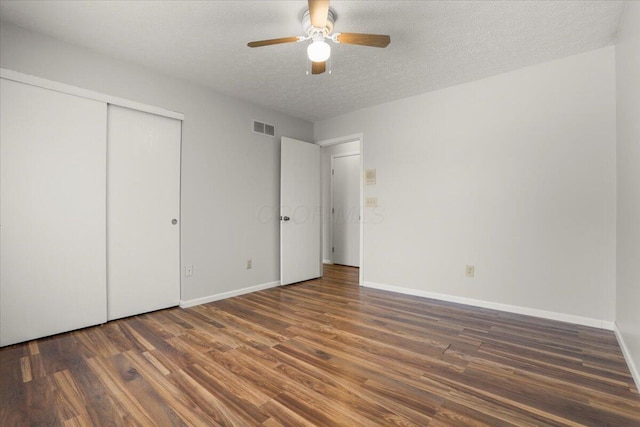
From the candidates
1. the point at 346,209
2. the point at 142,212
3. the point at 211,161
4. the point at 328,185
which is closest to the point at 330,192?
the point at 328,185

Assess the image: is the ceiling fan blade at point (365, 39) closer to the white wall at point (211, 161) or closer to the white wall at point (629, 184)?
the white wall at point (629, 184)

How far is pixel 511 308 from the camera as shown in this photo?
300 cm

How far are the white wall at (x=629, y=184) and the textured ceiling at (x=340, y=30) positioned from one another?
30cm

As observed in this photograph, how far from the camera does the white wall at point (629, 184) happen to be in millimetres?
1780

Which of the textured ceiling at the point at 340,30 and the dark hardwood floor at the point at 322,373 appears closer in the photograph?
the dark hardwood floor at the point at 322,373

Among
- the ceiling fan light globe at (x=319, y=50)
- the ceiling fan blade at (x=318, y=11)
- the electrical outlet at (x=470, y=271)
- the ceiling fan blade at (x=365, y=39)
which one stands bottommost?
the electrical outlet at (x=470, y=271)

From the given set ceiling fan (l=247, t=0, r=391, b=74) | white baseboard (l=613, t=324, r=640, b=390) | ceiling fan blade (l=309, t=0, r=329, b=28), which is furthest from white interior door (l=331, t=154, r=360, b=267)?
ceiling fan blade (l=309, t=0, r=329, b=28)

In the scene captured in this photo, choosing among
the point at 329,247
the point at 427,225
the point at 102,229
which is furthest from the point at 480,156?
the point at 102,229

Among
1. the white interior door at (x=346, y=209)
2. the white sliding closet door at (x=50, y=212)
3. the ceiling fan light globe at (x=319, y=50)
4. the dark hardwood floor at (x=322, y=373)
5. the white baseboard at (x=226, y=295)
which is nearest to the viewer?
the dark hardwood floor at (x=322, y=373)

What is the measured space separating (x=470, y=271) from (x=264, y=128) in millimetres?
3170

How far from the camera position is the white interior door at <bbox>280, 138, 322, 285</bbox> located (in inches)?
163

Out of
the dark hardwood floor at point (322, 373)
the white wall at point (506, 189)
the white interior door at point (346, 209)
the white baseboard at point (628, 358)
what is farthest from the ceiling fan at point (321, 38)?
the white interior door at point (346, 209)

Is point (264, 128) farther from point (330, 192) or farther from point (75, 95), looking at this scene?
point (330, 192)

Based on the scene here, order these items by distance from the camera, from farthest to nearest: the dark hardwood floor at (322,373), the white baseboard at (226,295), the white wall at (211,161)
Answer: the white baseboard at (226,295) → the white wall at (211,161) → the dark hardwood floor at (322,373)
